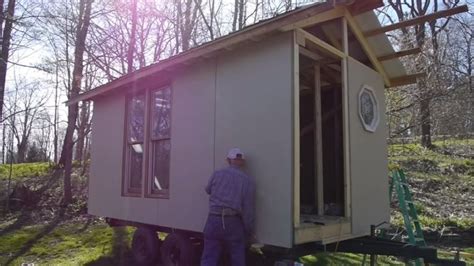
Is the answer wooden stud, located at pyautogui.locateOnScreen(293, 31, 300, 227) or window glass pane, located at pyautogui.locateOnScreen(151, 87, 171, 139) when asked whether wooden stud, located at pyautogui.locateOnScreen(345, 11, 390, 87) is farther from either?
window glass pane, located at pyautogui.locateOnScreen(151, 87, 171, 139)

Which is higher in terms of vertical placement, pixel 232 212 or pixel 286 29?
pixel 286 29

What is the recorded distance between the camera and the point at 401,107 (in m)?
10.7

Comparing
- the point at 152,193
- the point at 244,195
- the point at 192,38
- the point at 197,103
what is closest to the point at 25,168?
the point at 192,38

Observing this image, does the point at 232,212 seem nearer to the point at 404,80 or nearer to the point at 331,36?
the point at 331,36

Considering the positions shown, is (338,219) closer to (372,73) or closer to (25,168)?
(372,73)

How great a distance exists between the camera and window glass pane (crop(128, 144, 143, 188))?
704cm

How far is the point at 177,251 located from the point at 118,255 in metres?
2.06

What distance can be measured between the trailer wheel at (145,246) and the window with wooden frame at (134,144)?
26.4 inches

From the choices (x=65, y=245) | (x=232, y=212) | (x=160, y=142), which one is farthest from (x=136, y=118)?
(x=65, y=245)

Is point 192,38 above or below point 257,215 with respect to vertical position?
above

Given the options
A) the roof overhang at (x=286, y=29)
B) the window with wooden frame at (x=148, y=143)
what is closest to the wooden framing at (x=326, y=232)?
the roof overhang at (x=286, y=29)

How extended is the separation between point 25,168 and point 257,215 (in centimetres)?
1574

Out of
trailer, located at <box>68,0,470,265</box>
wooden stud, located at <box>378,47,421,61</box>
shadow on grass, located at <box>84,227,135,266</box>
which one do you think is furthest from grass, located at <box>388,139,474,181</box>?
shadow on grass, located at <box>84,227,135,266</box>

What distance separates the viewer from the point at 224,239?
16.1 ft
